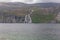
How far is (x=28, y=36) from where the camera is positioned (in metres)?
1.14

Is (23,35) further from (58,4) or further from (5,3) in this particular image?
(58,4)

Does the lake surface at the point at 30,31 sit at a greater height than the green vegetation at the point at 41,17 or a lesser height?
lesser

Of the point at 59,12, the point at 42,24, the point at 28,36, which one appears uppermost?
the point at 59,12

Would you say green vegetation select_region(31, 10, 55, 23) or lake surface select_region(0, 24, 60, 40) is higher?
green vegetation select_region(31, 10, 55, 23)

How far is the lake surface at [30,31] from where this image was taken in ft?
3.73

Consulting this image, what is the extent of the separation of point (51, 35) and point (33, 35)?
18cm

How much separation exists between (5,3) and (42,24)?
1.38ft

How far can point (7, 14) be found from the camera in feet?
3.75

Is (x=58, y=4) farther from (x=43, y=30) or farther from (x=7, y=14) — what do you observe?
(x=7, y=14)

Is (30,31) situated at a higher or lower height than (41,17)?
lower

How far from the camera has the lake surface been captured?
114 cm

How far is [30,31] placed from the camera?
3.80ft

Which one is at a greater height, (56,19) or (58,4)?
(58,4)

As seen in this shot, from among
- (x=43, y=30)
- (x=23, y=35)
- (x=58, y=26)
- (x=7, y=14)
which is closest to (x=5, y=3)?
(x=7, y=14)
